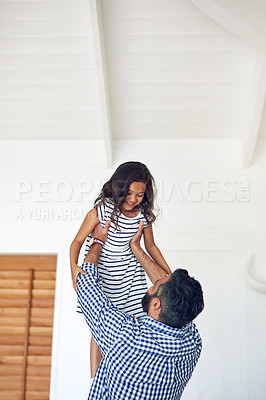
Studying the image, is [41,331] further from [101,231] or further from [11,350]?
[101,231]

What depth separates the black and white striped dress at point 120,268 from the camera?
2.28m

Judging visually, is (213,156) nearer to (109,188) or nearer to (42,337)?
(109,188)

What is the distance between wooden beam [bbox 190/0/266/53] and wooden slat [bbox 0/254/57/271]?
2591 millimetres

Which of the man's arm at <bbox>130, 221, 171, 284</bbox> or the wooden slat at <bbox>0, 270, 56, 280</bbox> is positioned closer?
the man's arm at <bbox>130, 221, 171, 284</bbox>

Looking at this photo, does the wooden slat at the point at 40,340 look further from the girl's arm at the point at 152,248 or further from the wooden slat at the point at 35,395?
the girl's arm at the point at 152,248

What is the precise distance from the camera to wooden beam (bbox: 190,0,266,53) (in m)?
2.96

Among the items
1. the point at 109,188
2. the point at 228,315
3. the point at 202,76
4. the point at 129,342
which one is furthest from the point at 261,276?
the point at 129,342

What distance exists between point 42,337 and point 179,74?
8.80 feet

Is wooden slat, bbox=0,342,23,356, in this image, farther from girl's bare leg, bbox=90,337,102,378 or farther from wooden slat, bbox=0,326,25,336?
girl's bare leg, bbox=90,337,102,378

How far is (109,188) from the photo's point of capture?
232 cm

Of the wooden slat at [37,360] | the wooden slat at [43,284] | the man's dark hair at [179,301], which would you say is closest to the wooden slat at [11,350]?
the wooden slat at [37,360]

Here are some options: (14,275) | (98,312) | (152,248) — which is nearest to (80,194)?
(14,275)

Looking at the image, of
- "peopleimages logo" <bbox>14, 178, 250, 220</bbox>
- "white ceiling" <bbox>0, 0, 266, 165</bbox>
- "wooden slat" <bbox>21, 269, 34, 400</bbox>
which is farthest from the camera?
"wooden slat" <bbox>21, 269, 34, 400</bbox>

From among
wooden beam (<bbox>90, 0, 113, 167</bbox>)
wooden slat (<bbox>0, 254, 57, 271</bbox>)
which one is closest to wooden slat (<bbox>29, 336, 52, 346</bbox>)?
wooden slat (<bbox>0, 254, 57, 271</bbox>)
